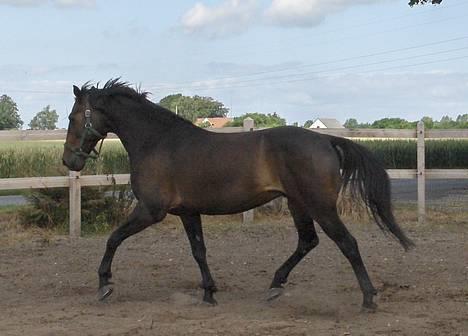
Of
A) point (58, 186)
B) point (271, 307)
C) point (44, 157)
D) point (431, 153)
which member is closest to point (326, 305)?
Answer: point (271, 307)

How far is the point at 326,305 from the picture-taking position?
646 cm

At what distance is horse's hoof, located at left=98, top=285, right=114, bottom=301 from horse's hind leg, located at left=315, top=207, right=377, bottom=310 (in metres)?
2.05

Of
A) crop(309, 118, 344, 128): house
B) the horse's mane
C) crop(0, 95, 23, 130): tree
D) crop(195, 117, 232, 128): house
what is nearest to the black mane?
the horse's mane

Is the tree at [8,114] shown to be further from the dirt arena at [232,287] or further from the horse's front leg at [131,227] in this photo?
the horse's front leg at [131,227]

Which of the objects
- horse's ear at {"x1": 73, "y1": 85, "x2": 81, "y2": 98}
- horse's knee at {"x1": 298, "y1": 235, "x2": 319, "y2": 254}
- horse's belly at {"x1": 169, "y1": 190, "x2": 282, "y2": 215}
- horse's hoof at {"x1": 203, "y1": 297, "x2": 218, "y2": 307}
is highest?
horse's ear at {"x1": 73, "y1": 85, "x2": 81, "y2": 98}

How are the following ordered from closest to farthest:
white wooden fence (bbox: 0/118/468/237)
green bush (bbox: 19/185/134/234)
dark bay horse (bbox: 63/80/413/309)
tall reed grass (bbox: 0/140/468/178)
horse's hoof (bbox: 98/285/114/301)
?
dark bay horse (bbox: 63/80/413/309) → horse's hoof (bbox: 98/285/114/301) → white wooden fence (bbox: 0/118/468/237) → green bush (bbox: 19/185/134/234) → tall reed grass (bbox: 0/140/468/178)

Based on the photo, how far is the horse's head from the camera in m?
6.92

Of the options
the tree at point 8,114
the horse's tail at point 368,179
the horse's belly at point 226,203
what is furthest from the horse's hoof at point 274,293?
the tree at point 8,114

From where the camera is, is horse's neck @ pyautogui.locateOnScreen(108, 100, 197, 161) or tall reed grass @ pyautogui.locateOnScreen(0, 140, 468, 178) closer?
horse's neck @ pyautogui.locateOnScreen(108, 100, 197, 161)

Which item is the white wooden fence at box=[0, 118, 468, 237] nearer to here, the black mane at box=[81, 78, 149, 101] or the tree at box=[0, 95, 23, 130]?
the black mane at box=[81, 78, 149, 101]

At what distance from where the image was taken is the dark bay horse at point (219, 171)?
623 centimetres

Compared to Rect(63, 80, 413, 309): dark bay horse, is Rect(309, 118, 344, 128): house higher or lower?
higher

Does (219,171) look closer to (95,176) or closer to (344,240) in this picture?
(344,240)

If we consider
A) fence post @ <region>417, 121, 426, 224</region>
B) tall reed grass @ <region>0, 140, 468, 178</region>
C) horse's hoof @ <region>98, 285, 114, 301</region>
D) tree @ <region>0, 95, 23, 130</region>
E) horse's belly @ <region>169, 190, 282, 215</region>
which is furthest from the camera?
tree @ <region>0, 95, 23, 130</region>
